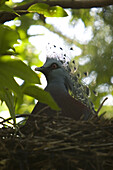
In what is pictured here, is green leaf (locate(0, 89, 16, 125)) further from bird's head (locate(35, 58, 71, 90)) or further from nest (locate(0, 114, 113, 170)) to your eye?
bird's head (locate(35, 58, 71, 90))

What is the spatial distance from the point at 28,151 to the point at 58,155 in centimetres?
12

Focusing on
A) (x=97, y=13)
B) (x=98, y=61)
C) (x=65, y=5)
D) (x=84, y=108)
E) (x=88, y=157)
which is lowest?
(x=88, y=157)

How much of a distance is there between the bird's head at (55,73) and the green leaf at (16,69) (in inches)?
27.8

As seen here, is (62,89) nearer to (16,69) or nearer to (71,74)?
(71,74)

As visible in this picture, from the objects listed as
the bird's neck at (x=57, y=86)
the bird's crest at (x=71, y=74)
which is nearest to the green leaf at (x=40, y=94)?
the bird's neck at (x=57, y=86)

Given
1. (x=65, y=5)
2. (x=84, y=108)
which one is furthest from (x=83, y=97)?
(x=65, y=5)

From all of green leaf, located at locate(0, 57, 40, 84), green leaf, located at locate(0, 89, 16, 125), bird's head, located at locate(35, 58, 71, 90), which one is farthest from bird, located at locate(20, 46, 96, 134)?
green leaf, located at locate(0, 57, 40, 84)

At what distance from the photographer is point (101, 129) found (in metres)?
1.40

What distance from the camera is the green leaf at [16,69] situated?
1.26 m

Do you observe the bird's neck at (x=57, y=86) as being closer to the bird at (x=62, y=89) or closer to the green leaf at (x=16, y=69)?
the bird at (x=62, y=89)

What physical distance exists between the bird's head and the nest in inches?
21.3

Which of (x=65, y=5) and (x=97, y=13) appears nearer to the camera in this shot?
(x=65, y=5)

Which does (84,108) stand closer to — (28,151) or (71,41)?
(28,151)

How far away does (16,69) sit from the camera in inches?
49.6
